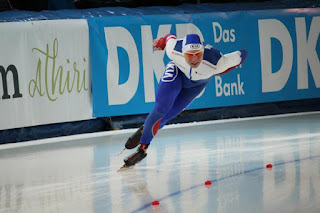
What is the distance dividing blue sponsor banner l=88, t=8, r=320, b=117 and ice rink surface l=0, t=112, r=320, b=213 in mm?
727

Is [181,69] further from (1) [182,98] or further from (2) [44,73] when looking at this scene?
(2) [44,73]

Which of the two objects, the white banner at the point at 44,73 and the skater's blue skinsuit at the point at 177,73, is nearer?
the skater's blue skinsuit at the point at 177,73

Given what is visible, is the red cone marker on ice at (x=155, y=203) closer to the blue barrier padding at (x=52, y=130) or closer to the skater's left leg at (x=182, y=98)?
the skater's left leg at (x=182, y=98)

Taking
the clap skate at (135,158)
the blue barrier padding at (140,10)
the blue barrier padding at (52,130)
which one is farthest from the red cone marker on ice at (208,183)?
the blue barrier padding at (140,10)

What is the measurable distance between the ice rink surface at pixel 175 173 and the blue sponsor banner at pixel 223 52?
73cm

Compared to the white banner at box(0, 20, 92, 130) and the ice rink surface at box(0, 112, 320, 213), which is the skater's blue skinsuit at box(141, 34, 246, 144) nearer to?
the ice rink surface at box(0, 112, 320, 213)

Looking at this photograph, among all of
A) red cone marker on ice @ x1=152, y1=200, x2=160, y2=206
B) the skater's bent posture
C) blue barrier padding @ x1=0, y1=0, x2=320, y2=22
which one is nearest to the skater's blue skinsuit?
the skater's bent posture

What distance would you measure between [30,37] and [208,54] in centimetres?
322

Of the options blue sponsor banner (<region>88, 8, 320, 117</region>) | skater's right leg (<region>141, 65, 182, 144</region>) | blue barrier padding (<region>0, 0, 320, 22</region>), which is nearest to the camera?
skater's right leg (<region>141, 65, 182, 144</region>)

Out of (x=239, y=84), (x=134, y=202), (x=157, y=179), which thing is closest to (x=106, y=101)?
(x=239, y=84)

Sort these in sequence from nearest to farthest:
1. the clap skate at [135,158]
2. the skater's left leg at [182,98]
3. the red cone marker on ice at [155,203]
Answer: the red cone marker on ice at [155,203] < the clap skate at [135,158] < the skater's left leg at [182,98]

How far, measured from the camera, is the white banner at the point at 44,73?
25.1 ft

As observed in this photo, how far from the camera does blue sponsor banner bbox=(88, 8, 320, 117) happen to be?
8430 millimetres

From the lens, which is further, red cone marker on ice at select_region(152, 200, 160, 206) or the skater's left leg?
the skater's left leg
